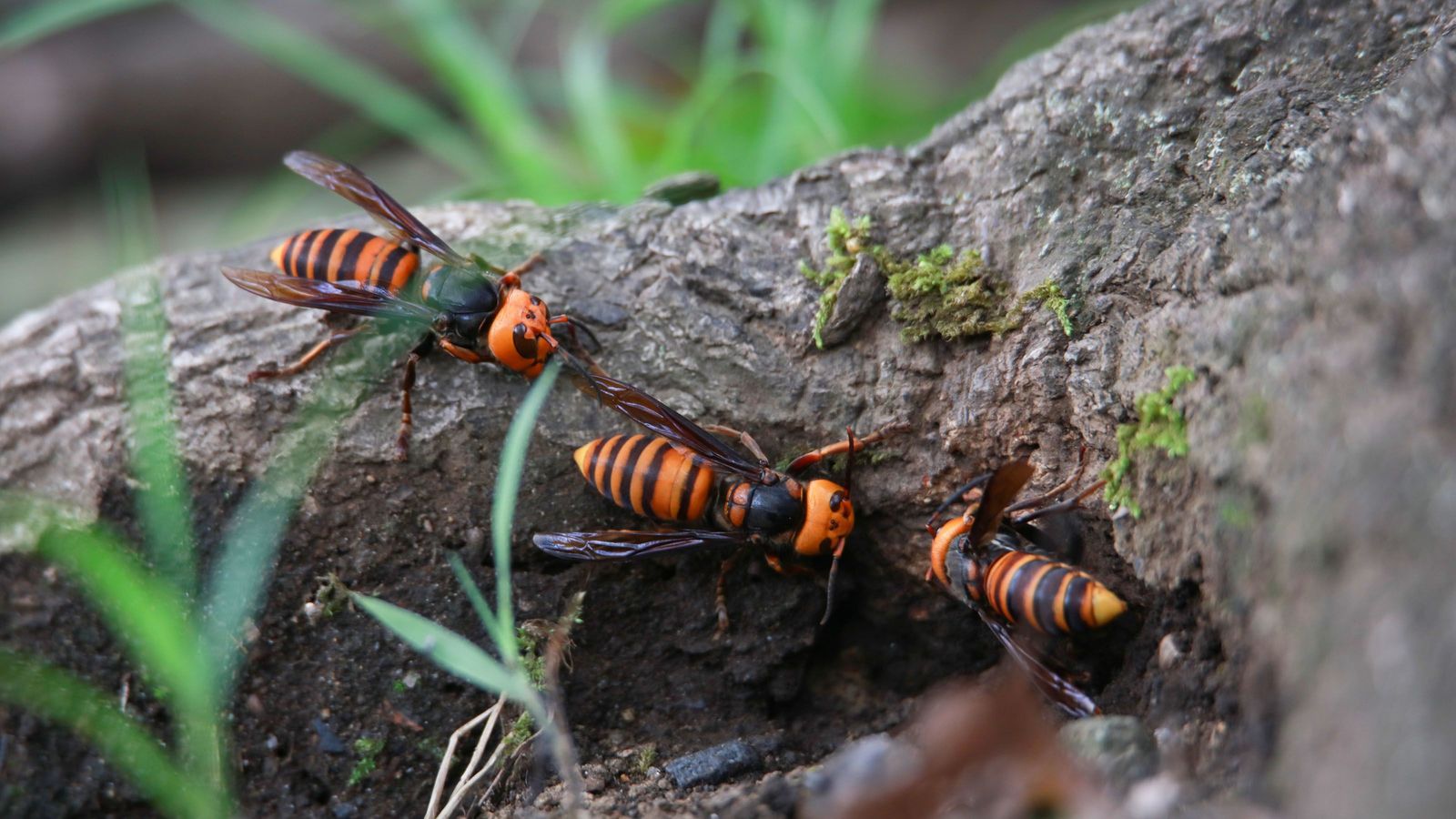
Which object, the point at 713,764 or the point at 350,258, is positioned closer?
the point at 713,764

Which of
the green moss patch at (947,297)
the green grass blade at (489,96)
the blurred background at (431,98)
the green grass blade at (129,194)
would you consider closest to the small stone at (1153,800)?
the green moss patch at (947,297)

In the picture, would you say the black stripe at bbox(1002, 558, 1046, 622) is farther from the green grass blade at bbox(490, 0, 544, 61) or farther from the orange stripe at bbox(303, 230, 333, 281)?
the green grass blade at bbox(490, 0, 544, 61)

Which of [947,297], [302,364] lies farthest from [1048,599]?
[302,364]

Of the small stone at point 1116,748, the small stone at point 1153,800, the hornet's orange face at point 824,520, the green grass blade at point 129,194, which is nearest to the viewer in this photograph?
the small stone at point 1153,800

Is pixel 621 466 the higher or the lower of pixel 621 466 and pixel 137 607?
the higher

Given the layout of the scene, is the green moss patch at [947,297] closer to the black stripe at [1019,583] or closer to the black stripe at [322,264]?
the black stripe at [1019,583]

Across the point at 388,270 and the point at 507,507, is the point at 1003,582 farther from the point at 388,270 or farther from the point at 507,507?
the point at 388,270

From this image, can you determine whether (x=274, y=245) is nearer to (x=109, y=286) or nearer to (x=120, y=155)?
(x=109, y=286)
